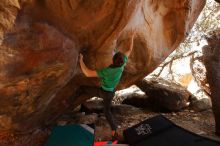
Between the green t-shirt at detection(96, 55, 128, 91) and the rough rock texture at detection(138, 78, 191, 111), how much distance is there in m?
4.03

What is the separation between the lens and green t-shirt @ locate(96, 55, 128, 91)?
486cm

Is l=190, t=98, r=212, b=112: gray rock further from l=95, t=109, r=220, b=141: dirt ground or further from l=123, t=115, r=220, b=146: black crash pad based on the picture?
l=123, t=115, r=220, b=146: black crash pad

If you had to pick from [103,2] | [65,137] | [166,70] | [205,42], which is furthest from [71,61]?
[166,70]

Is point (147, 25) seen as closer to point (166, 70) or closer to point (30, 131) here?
point (30, 131)

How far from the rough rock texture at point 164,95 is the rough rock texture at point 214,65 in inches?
48.4

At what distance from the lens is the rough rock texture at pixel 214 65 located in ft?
26.0

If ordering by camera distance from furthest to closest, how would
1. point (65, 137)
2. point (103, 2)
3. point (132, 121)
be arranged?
point (132, 121)
point (65, 137)
point (103, 2)

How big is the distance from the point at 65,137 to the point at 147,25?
292cm

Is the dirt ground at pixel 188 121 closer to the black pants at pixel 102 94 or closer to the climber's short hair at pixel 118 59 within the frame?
the black pants at pixel 102 94

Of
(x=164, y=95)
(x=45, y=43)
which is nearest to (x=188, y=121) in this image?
(x=164, y=95)

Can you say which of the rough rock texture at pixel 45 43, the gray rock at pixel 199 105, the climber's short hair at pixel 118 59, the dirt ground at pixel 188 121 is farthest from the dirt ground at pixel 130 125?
the climber's short hair at pixel 118 59

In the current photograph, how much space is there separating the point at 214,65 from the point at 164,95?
1.75 m

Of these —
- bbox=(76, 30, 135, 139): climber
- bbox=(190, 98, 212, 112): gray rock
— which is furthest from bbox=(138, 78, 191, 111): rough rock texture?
bbox=(76, 30, 135, 139): climber

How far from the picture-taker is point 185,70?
13617 millimetres
